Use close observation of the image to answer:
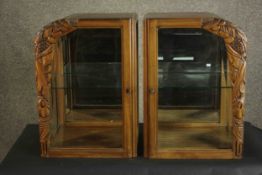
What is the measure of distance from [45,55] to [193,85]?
1.37 feet

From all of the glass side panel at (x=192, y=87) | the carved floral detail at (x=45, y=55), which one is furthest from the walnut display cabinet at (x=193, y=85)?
the carved floral detail at (x=45, y=55)

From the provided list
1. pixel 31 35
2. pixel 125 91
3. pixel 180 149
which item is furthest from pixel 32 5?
pixel 180 149

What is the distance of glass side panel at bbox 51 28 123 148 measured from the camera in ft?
3.69

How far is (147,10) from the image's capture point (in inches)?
57.4

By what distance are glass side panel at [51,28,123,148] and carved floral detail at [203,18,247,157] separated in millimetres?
262

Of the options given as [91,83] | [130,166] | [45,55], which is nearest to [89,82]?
[91,83]

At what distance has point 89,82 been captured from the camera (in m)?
1.16

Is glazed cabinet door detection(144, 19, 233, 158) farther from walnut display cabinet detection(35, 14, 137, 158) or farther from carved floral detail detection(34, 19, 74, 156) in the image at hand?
carved floral detail detection(34, 19, 74, 156)

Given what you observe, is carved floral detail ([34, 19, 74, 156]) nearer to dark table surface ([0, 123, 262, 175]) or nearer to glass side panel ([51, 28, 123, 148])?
glass side panel ([51, 28, 123, 148])

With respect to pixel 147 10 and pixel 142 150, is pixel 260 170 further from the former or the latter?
pixel 147 10

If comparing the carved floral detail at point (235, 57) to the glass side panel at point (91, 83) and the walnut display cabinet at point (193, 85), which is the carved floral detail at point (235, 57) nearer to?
the walnut display cabinet at point (193, 85)

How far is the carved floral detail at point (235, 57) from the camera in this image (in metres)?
1.06

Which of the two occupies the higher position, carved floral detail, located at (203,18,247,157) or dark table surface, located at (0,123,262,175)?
carved floral detail, located at (203,18,247,157)

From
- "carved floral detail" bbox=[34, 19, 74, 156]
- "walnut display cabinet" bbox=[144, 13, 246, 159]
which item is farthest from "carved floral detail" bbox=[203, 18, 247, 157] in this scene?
→ "carved floral detail" bbox=[34, 19, 74, 156]
